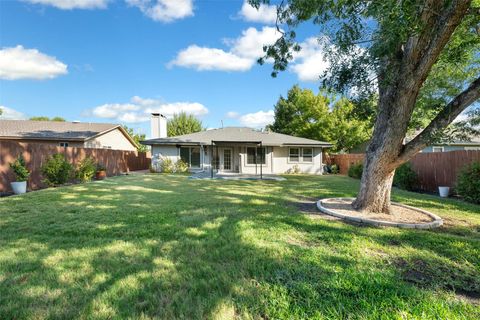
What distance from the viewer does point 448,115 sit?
4871 millimetres

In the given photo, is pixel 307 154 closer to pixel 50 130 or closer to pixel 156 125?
pixel 156 125

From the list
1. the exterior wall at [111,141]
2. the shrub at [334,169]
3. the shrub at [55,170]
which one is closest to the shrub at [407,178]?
the shrub at [334,169]

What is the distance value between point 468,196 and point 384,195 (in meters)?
4.53

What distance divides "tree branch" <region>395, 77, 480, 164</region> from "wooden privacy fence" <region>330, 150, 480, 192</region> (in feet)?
16.3

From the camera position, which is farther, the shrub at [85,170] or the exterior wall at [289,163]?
the exterior wall at [289,163]

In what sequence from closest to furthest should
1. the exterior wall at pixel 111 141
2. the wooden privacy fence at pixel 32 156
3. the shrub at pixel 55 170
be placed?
the wooden privacy fence at pixel 32 156 → the shrub at pixel 55 170 → the exterior wall at pixel 111 141

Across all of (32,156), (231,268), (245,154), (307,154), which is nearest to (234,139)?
(245,154)

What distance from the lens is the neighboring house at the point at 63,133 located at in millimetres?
19609

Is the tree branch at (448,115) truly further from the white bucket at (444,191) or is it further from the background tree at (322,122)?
the background tree at (322,122)

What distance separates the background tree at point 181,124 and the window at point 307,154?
2334 centimetres

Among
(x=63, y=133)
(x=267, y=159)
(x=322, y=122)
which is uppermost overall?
(x=322, y=122)

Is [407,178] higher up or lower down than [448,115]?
lower down

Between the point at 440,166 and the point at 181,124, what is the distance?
34.7 m

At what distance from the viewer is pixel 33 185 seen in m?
10.2
